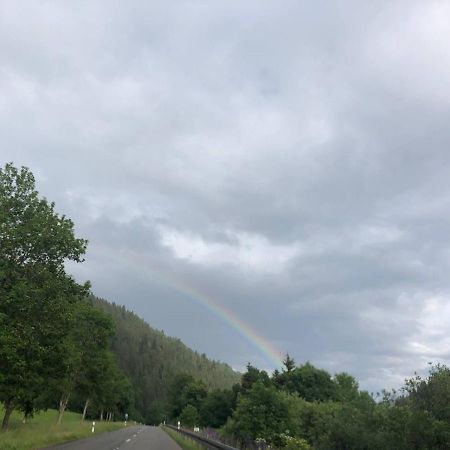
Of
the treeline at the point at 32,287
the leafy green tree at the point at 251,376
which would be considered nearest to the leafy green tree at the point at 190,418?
the leafy green tree at the point at 251,376

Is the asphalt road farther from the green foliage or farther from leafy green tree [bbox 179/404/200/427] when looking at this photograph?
the green foliage

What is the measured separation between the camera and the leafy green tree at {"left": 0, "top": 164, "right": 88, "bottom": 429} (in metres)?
23.7

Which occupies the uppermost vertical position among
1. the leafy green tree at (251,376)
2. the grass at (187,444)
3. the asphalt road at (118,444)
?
the leafy green tree at (251,376)

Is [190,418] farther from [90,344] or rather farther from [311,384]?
[90,344]

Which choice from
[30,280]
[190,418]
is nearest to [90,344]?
[30,280]

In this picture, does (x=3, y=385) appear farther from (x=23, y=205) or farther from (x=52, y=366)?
(x=23, y=205)

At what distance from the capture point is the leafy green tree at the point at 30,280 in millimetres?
23688

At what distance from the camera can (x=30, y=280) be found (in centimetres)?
2522

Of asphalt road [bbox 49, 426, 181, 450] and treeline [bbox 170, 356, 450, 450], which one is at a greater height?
treeline [bbox 170, 356, 450, 450]

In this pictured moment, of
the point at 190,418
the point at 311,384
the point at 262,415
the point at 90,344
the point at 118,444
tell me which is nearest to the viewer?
the point at 262,415

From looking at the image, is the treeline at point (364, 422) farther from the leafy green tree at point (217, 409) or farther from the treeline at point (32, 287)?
the leafy green tree at point (217, 409)

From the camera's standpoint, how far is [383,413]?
→ 22078 mm

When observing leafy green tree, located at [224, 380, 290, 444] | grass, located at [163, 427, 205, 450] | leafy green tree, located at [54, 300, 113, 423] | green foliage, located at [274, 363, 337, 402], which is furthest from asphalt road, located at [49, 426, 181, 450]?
green foliage, located at [274, 363, 337, 402]

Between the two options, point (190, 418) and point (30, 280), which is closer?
point (30, 280)
